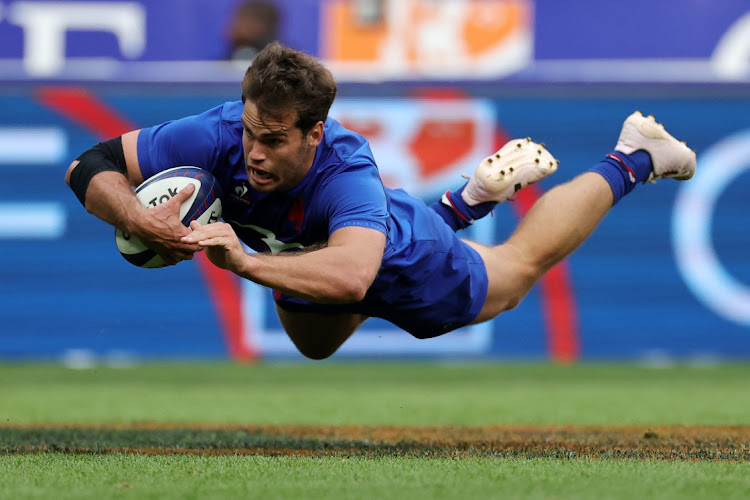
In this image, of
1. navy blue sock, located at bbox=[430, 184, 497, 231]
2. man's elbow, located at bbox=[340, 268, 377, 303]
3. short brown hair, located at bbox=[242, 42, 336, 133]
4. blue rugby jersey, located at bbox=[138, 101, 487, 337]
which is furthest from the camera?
navy blue sock, located at bbox=[430, 184, 497, 231]

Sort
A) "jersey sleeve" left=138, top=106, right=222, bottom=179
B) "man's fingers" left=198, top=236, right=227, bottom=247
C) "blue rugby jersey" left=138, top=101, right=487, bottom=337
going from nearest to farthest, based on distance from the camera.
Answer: "man's fingers" left=198, top=236, right=227, bottom=247
"blue rugby jersey" left=138, top=101, right=487, bottom=337
"jersey sleeve" left=138, top=106, right=222, bottom=179

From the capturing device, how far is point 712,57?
20156mm

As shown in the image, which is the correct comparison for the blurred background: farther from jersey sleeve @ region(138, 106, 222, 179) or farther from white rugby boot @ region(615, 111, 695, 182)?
jersey sleeve @ region(138, 106, 222, 179)

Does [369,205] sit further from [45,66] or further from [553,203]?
[45,66]

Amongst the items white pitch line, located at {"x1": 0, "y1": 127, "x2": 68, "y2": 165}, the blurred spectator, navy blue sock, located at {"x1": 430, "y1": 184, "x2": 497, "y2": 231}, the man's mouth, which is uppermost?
the blurred spectator

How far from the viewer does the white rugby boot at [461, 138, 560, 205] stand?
6.58 m

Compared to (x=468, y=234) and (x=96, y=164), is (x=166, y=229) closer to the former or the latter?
(x=96, y=164)

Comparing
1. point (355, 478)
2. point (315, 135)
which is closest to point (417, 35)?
point (315, 135)

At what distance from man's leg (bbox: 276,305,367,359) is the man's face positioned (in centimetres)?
107

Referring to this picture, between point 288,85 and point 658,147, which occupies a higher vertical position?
point 288,85

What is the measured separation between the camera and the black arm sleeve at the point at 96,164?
5398mm

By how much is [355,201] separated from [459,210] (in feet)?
5.41

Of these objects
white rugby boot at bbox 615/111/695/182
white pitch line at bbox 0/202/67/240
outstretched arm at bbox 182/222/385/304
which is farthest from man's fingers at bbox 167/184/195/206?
white pitch line at bbox 0/202/67/240

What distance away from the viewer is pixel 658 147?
21.9 ft
